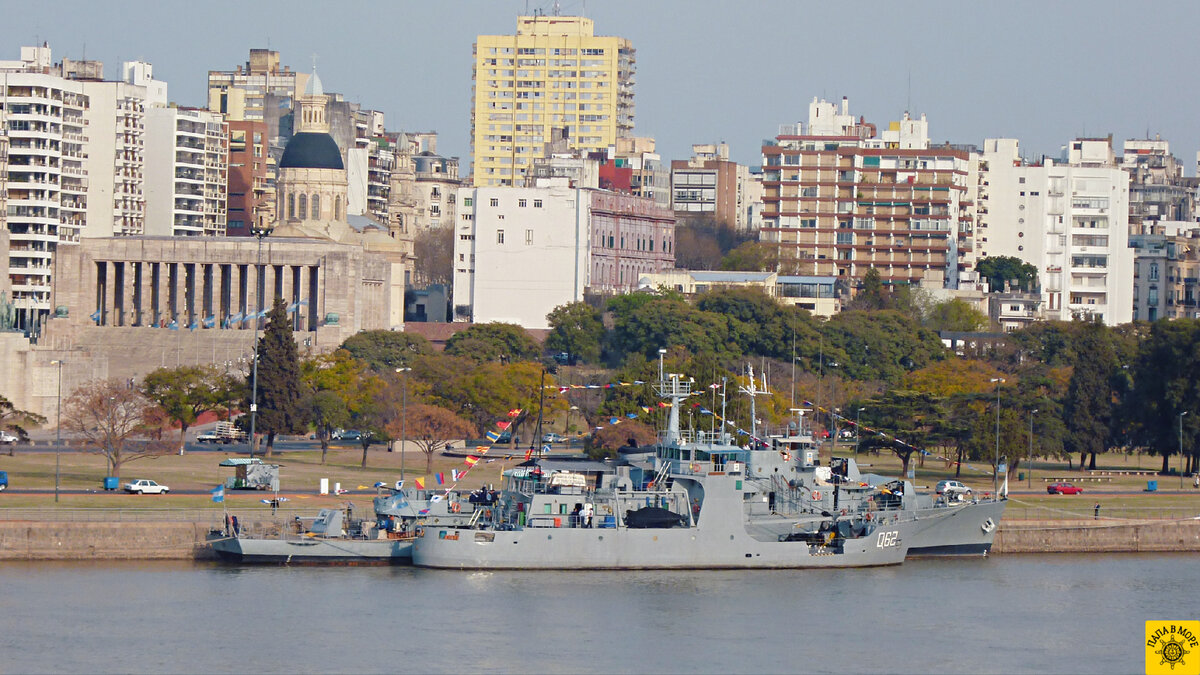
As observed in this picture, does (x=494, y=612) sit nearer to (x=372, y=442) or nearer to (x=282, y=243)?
(x=372, y=442)

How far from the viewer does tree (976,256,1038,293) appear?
579ft

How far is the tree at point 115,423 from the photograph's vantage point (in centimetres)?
8294

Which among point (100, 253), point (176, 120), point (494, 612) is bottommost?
point (494, 612)

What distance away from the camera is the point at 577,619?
194 ft

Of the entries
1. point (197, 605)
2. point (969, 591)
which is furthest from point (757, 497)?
point (197, 605)

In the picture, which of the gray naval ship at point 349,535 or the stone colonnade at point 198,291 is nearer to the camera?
the gray naval ship at point 349,535

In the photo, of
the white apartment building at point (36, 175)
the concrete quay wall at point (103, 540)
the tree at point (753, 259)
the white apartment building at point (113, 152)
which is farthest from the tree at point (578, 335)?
the concrete quay wall at point (103, 540)

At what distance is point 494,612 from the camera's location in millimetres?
59969

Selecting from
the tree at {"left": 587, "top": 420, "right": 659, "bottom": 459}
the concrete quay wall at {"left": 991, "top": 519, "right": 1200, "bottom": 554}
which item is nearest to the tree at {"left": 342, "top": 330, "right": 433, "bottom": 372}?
the tree at {"left": 587, "top": 420, "right": 659, "bottom": 459}

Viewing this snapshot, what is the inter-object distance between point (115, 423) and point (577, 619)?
101 ft

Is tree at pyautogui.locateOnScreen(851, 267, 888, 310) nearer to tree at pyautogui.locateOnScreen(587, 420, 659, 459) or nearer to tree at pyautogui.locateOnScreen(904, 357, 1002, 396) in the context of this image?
tree at pyautogui.locateOnScreen(904, 357, 1002, 396)

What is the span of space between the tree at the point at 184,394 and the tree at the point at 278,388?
2.72 meters

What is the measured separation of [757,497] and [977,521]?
803 cm

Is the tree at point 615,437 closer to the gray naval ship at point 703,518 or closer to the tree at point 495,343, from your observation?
the gray naval ship at point 703,518
